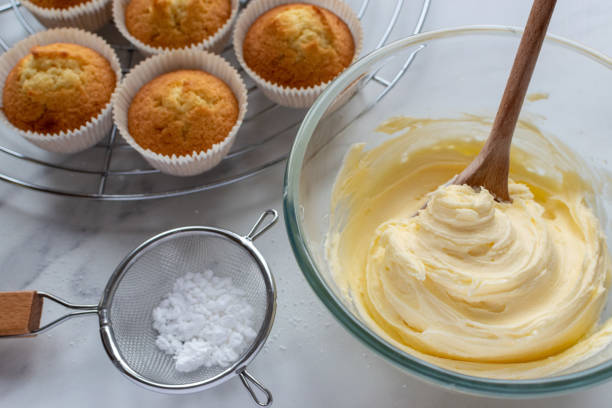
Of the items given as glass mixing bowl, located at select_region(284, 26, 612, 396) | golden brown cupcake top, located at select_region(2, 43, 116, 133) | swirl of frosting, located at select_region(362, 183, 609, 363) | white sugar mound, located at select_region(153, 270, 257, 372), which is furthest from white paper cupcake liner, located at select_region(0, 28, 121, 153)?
swirl of frosting, located at select_region(362, 183, 609, 363)

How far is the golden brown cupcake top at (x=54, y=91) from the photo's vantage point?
1870 mm

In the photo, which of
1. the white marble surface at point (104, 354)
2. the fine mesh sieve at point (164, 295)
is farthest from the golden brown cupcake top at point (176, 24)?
the fine mesh sieve at point (164, 295)

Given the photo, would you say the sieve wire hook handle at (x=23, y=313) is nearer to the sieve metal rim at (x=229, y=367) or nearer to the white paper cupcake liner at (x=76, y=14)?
the sieve metal rim at (x=229, y=367)

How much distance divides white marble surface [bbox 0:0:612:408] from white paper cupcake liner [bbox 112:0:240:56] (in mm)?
534

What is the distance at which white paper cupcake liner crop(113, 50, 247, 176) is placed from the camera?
1.80 m

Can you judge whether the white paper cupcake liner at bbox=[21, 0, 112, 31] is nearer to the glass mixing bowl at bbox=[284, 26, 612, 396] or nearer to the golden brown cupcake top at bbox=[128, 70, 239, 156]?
the golden brown cupcake top at bbox=[128, 70, 239, 156]

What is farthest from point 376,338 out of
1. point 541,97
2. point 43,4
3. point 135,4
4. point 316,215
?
point 43,4

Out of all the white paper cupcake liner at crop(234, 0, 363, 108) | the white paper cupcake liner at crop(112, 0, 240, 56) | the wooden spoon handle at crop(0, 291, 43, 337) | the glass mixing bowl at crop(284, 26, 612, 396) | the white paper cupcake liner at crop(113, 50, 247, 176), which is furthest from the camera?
the white paper cupcake liner at crop(112, 0, 240, 56)

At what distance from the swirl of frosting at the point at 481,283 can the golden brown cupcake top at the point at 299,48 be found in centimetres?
70

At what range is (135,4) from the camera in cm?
210

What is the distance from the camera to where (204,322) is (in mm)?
1611

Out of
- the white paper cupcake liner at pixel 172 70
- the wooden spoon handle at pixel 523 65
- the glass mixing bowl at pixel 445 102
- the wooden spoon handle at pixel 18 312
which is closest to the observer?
the wooden spoon handle at pixel 523 65

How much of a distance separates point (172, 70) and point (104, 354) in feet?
3.22

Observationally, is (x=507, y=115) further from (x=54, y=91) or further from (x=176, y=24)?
(x=54, y=91)
